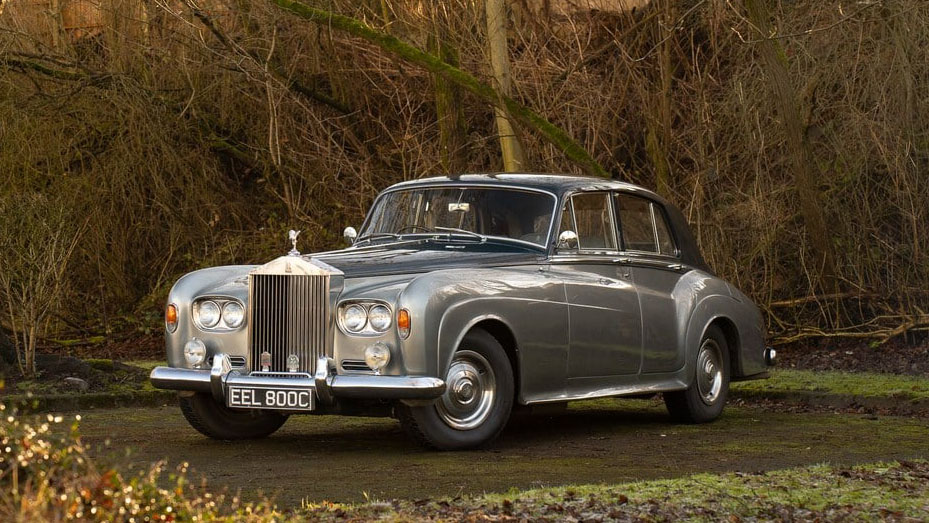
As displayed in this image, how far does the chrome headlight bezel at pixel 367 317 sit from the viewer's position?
877cm

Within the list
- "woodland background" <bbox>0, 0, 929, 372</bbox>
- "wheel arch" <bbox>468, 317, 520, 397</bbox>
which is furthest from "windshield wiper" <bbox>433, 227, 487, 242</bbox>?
"woodland background" <bbox>0, 0, 929, 372</bbox>

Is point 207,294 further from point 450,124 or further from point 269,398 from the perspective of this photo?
point 450,124

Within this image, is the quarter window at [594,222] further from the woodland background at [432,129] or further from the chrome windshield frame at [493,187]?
the woodland background at [432,129]

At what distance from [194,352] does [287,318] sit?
755mm

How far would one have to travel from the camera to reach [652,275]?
1108 cm

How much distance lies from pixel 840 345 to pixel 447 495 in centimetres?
1047

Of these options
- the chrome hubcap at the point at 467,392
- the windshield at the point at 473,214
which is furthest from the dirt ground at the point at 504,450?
the windshield at the point at 473,214

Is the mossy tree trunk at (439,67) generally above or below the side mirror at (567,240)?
above

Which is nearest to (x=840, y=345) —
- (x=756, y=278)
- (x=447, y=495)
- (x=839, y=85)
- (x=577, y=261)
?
(x=756, y=278)

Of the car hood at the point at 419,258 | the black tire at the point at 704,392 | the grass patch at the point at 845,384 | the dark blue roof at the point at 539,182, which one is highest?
the dark blue roof at the point at 539,182

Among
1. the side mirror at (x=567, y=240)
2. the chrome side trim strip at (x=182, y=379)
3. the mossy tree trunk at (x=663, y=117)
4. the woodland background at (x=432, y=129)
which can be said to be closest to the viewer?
the chrome side trim strip at (x=182, y=379)

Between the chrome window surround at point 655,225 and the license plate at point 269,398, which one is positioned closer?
the license plate at point 269,398

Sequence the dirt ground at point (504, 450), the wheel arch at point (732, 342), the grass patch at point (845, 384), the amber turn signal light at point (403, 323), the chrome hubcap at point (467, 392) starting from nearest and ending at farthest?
1. the dirt ground at point (504, 450)
2. the amber turn signal light at point (403, 323)
3. the chrome hubcap at point (467, 392)
4. the wheel arch at point (732, 342)
5. the grass patch at point (845, 384)

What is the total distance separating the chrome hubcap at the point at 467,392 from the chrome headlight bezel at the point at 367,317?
54 centimetres
